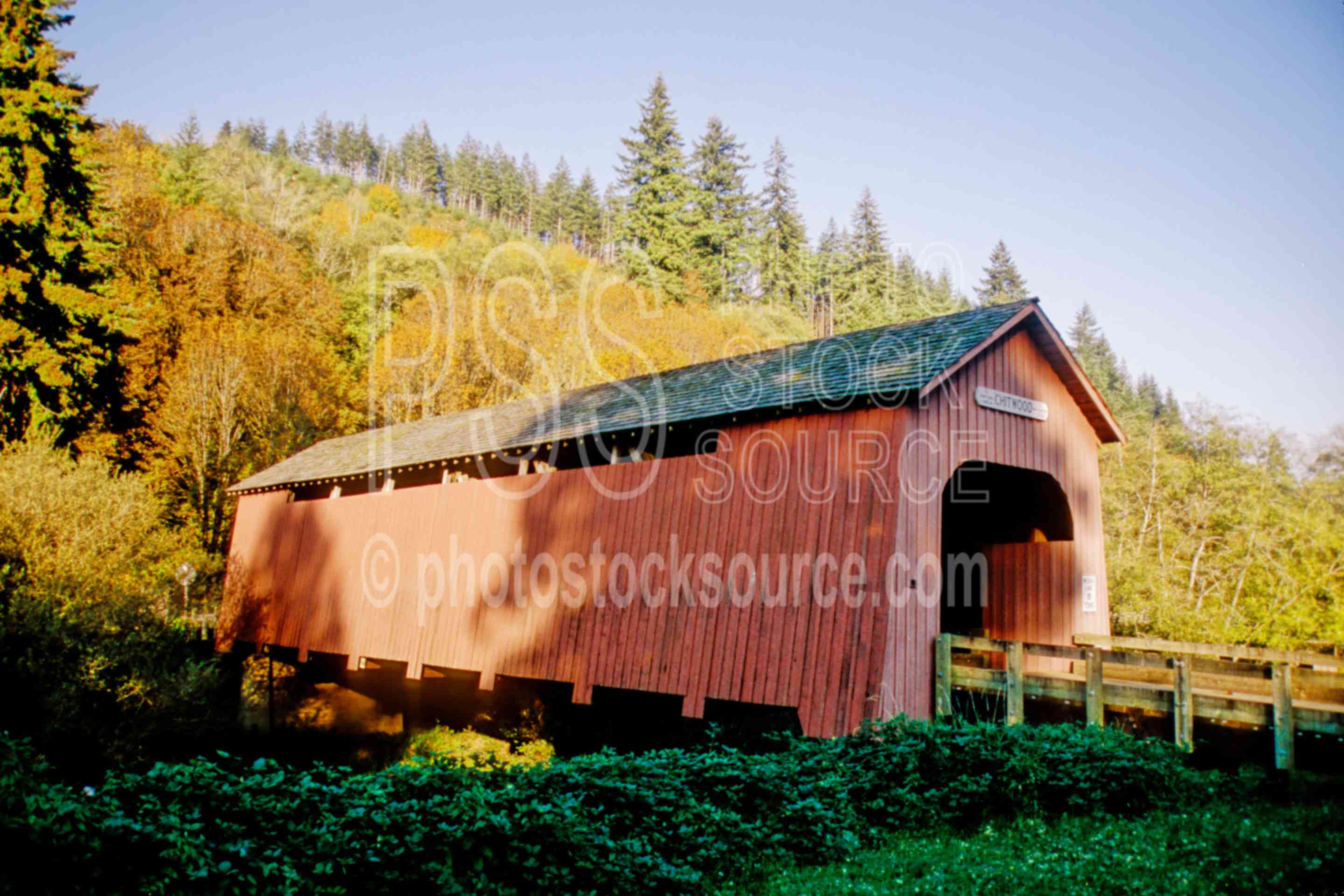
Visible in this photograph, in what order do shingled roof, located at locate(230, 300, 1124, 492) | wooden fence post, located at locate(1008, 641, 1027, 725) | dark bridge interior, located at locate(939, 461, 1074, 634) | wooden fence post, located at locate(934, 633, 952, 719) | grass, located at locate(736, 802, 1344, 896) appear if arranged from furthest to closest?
dark bridge interior, located at locate(939, 461, 1074, 634)
shingled roof, located at locate(230, 300, 1124, 492)
wooden fence post, located at locate(934, 633, 952, 719)
wooden fence post, located at locate(1008, 641, 1027, 725)
grass, located at locate(736, 802, 1344, 896)

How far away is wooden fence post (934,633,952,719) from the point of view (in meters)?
9.68

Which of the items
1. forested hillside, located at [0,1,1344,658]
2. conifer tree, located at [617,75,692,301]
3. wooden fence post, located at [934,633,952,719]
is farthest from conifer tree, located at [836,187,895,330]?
wooden fence post, located at [934,633,952,719]

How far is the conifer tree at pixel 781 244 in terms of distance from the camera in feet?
161

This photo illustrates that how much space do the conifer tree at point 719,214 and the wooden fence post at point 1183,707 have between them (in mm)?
36228

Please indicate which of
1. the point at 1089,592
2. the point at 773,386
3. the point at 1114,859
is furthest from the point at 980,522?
the point at 1114,859

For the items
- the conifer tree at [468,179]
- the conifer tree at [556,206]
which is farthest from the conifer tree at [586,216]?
the conifer tree at [468,179]

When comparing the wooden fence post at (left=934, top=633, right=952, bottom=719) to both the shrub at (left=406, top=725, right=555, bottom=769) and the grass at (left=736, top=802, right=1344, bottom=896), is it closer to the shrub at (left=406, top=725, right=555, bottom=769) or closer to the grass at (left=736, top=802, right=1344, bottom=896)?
the grass at (left=736, top=802, right=1344, bottom=896)

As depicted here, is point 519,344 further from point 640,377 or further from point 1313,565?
point 1313,565

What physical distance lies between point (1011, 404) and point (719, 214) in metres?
38.2

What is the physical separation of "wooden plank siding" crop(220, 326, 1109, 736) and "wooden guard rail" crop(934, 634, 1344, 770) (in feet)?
1.82

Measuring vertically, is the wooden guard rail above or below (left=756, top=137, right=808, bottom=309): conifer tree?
below

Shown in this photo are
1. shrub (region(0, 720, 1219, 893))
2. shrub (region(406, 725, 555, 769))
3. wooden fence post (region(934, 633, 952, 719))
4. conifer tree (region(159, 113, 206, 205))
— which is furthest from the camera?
conifer tree (region(159, 113, 206, 205))

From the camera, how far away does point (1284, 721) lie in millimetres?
7180

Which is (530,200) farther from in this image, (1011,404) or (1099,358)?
(1011,404)
